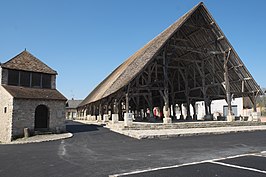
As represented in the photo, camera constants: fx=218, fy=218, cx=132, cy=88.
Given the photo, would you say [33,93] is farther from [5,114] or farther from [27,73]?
[5,114]

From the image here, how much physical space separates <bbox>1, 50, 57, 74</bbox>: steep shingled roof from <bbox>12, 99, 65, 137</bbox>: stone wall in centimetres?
286

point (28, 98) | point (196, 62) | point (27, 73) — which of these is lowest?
point (28, 98)

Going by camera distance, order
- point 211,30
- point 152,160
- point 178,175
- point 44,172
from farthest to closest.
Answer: point 211,30 → point 152,160 → point 44,172 → point 178,175

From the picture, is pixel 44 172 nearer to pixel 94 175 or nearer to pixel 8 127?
pixel 94 175

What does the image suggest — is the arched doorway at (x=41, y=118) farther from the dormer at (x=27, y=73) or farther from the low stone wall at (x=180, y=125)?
the low stone wall at (x=180, y=125)

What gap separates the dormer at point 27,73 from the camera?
14539mm

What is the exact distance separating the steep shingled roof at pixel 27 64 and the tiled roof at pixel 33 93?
1.40 m

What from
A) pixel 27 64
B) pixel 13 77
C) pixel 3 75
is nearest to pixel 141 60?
pixel 27 64

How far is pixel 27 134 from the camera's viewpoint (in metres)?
12.9

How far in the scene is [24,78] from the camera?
1520 centimetres

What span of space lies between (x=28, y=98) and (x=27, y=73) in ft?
9.07

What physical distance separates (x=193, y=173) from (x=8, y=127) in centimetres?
1195

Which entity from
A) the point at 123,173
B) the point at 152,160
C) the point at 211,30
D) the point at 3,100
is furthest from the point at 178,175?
the point at 211,30

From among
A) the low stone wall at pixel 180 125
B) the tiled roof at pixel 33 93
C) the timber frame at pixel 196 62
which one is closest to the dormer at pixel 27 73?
the tiled roof at pixel 33 93
